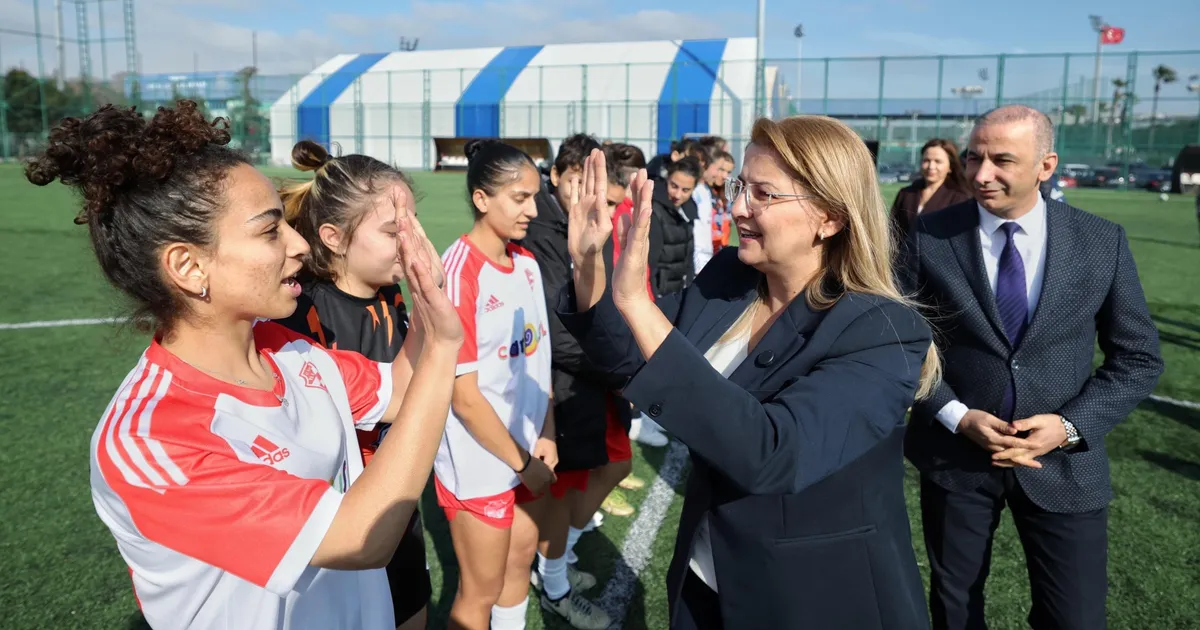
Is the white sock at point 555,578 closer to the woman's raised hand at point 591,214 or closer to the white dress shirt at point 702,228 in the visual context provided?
the woman's raised hand at point 591,214

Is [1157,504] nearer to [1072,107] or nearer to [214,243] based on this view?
[214,243]

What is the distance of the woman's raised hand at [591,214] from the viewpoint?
1834mm

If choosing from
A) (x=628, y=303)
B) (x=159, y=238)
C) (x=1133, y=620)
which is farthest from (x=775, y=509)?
(x=1133, y=620)

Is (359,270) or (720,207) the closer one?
(359,270)

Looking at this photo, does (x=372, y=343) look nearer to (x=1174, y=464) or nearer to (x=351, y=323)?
(x=351, y=323)

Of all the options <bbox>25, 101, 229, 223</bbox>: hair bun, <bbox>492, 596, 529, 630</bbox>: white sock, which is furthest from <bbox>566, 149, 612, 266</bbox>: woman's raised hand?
<bbox>492, 596, 529, 630</bbox>: white sock

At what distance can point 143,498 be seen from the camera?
4.65 feet

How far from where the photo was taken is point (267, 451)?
1656 mm

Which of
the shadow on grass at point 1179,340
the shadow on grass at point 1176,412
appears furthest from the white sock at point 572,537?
the shadow on grass at point 1179,340

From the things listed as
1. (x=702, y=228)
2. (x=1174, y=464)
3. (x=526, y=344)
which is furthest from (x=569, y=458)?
(x=702, y=228)

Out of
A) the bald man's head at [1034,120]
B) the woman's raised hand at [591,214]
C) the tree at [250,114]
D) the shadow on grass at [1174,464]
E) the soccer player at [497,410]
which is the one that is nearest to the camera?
the woman's raised hand at [591,214]

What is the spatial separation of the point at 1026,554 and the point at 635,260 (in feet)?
6.95

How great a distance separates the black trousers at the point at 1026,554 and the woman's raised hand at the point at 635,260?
1.88 metres

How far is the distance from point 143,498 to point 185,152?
0.76 meters
